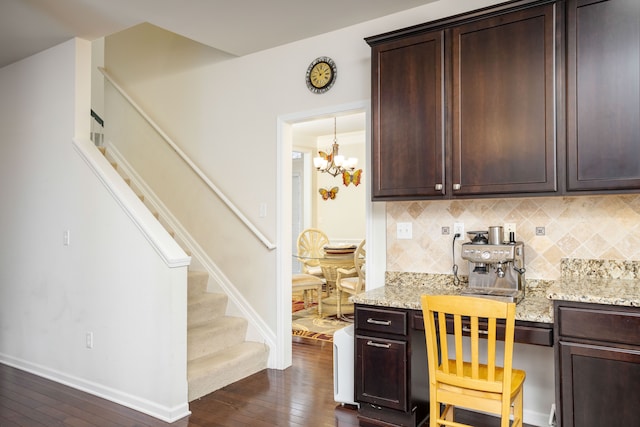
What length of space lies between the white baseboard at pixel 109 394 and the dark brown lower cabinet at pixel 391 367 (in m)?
1.14

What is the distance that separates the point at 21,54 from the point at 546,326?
442 cm

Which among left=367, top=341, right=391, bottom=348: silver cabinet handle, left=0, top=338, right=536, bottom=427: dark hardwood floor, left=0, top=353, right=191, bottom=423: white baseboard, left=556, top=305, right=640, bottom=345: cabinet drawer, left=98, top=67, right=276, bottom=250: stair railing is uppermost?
left=98, top=67, right=276, bottom=250: stair railing

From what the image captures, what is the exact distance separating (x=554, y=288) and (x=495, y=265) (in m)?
0.39

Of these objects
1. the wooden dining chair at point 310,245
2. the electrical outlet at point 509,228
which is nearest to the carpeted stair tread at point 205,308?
the electrical outlet at point 509,228

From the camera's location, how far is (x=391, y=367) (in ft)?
8.62

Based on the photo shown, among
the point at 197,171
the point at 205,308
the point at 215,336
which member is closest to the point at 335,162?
the point at 197,171

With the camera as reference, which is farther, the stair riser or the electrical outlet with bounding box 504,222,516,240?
the stair riser

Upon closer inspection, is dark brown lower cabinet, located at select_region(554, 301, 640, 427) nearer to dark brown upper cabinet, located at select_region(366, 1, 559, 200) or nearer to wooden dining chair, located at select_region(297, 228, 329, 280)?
dark brown upper cabinet, located at select_region(366, 1, 559, 200)

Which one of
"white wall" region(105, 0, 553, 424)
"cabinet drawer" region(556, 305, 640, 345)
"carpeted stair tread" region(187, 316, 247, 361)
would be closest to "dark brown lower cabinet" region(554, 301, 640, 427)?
"cabinet drawer" region(556, 305, 640, 345)

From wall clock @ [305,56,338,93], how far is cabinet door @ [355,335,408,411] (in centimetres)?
193

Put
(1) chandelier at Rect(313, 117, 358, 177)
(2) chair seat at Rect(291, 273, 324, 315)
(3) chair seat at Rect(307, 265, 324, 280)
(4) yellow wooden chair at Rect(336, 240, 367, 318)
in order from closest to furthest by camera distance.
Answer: (4) yellow wooden chair at Rect(336, 240, 367, 318)
(2) chair seat at Rect(291, 273, 324, 315)
(3) chair seat at Rect(307, 265, 324, 280)
(1) chandelier at Rect(313, 117, 358, 177)

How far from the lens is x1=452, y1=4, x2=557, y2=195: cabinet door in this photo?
2.39m

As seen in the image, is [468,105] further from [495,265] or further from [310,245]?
→ [310,245]

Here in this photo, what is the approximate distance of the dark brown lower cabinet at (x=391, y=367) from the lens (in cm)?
259
